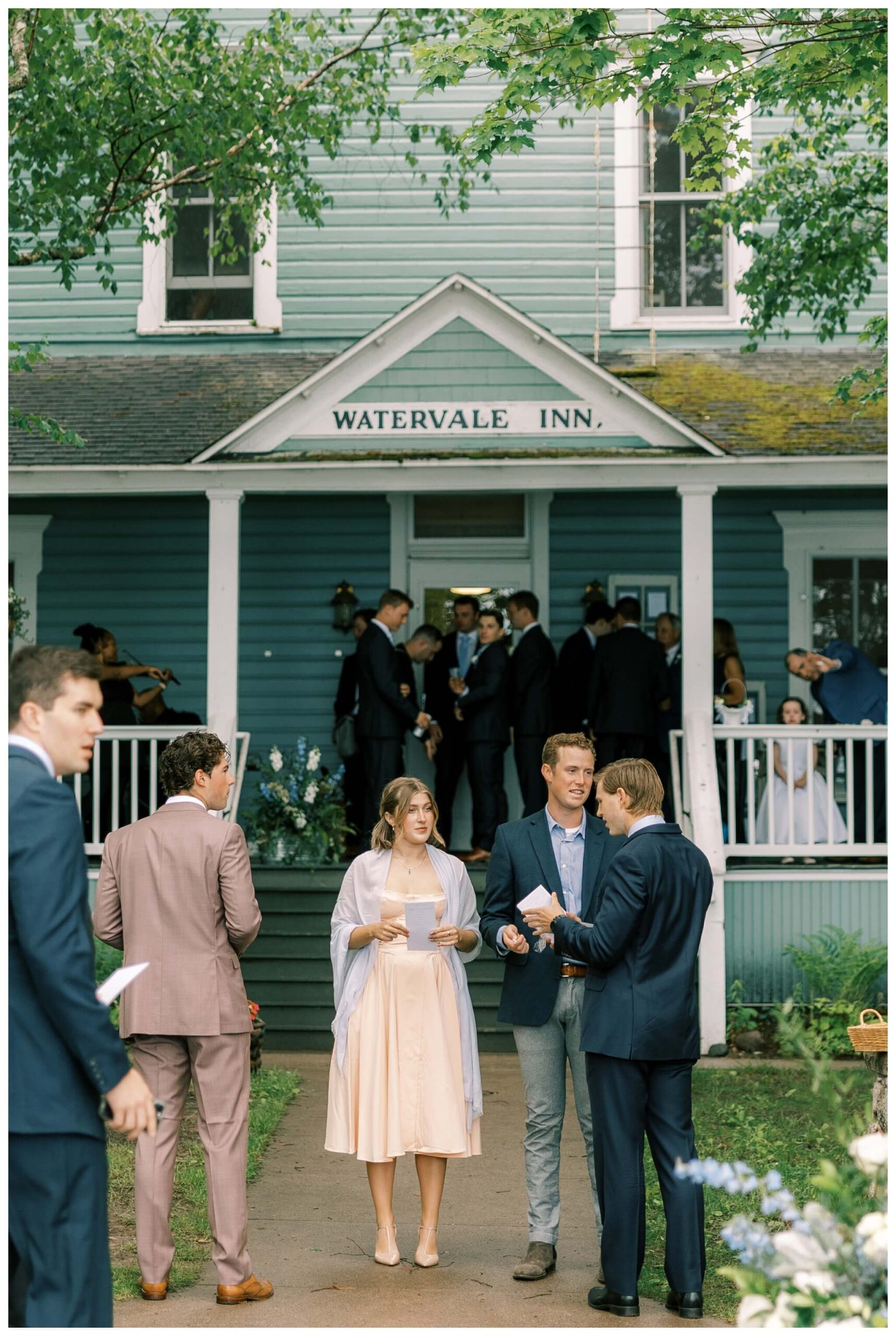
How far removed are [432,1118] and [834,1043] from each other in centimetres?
437

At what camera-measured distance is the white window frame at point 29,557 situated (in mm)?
12711

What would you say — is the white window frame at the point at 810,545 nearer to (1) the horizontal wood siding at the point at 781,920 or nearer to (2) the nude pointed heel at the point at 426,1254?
(1) the horizontal wood siding at the point at 781,920

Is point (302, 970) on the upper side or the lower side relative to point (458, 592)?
lower

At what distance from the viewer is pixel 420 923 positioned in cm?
571

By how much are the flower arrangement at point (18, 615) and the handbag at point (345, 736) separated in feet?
8.31

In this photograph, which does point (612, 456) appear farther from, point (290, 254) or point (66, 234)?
point (290, 254)

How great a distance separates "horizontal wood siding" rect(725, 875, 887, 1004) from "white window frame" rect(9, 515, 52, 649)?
6268mm

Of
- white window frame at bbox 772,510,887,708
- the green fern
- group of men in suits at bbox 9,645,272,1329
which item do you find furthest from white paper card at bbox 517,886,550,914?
white window frame at bbox 772,510,887,708

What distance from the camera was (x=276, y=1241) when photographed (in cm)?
597

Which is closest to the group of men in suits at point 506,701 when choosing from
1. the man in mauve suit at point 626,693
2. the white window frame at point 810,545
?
the man in mauve suit at point 626,693

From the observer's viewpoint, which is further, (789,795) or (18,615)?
(18,615)

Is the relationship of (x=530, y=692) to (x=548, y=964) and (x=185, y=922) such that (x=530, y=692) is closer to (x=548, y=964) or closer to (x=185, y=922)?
(x=548, y=964)

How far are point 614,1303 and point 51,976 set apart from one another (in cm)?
262

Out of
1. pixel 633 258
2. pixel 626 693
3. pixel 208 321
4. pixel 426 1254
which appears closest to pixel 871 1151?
pixel 426 1254
